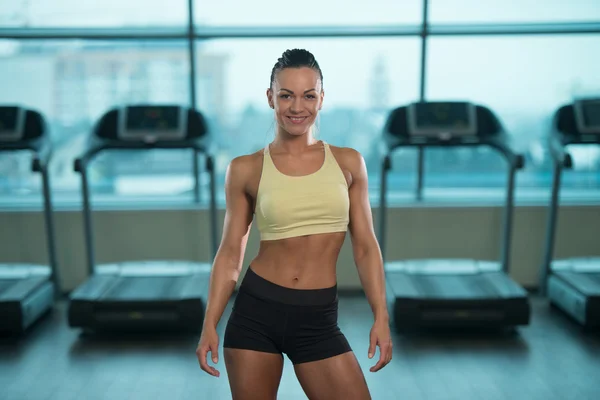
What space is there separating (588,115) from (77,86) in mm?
3633

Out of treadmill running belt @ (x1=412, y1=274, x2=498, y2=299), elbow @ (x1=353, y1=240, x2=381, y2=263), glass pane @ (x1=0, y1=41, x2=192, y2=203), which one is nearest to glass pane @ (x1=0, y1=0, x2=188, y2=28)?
glass pane @ (x1=0, y1=41, x2=192, y2=203)

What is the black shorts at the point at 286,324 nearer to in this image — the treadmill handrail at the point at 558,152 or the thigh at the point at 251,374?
the thigh at the point at 251,374

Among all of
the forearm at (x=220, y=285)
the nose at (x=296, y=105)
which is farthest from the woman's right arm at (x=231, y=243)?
the nose at (x=296, y=105)

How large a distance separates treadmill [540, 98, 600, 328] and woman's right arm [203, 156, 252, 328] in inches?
109

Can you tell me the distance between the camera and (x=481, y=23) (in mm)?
4805

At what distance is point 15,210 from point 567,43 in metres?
4.22

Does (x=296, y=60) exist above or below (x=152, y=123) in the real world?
above

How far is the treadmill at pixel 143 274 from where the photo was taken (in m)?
3.84

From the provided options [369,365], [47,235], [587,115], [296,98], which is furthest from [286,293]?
[587,115]

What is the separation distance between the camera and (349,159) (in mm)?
1947

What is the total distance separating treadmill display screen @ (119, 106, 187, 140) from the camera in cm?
423

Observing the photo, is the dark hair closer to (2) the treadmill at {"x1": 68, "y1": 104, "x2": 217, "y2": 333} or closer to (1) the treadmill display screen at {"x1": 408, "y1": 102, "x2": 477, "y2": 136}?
(2) the treadmill at {"x1": 68, "y1": 104, "x2": 217, "y2": 333}

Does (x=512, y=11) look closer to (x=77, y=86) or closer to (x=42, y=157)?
(x=77, y=86)

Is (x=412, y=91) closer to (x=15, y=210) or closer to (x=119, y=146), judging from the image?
(x=119, y=146)
